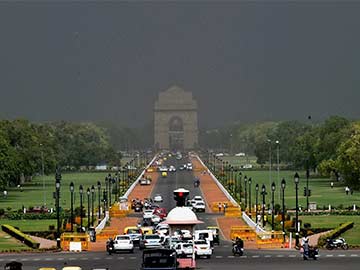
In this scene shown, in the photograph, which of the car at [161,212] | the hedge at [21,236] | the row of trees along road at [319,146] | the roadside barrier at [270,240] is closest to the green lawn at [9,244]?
the hedge at [21,236]

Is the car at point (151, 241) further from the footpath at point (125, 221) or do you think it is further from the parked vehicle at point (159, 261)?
the parked vehicle at point (159, 261)

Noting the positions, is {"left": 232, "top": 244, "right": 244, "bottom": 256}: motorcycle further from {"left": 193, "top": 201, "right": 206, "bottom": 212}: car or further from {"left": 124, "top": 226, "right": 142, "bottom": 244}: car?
{"left": 193, "top": 201, "right": 206, "bottom": 212}: car

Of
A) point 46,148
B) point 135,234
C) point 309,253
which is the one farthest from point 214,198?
point 309,253

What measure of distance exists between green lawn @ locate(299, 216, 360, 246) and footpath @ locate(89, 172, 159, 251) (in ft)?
28.0

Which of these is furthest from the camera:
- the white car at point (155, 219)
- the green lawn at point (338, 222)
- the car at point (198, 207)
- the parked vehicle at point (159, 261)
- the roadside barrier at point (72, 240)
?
the car at point (198, 207)

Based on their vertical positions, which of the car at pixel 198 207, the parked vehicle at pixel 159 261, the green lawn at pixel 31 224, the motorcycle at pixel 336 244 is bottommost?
the parked vehicle at pixel 159 261

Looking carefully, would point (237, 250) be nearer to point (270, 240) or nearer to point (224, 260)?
point (224, 260)

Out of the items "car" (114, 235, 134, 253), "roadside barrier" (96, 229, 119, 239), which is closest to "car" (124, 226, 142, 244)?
"car" (114, 235, 134, 253)

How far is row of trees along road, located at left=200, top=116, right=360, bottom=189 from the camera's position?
80.0m

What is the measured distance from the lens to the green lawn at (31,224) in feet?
191

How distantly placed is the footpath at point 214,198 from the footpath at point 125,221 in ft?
12.7

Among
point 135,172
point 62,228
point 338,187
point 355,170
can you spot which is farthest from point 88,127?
point 62,228

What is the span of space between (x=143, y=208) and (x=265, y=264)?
117 feet

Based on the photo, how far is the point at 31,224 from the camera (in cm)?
6156
